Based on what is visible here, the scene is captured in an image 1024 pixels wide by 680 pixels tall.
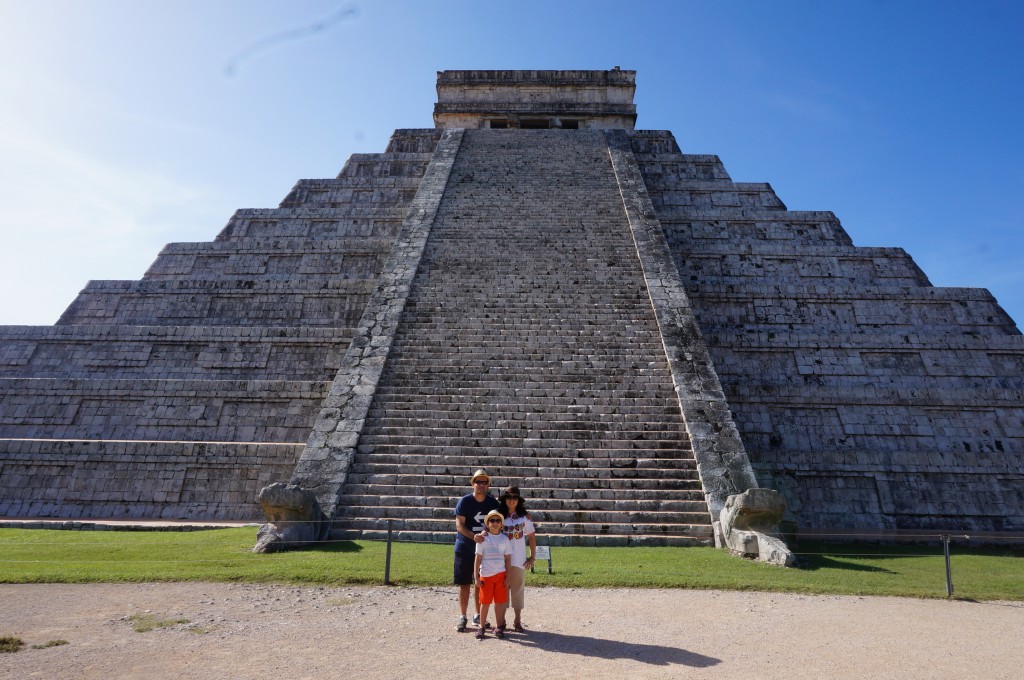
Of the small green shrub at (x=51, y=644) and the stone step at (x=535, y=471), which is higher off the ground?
the stone step at (x=535, y=471)

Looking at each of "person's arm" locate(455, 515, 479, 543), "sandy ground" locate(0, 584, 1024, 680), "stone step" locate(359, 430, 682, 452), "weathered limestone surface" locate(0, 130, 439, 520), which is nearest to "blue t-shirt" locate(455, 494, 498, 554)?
"person's arm" locate(455, 515, 479, 543)

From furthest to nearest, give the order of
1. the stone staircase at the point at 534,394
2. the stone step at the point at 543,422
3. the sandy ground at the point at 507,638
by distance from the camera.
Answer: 1. the stone step at the point at 543,422
2. the stone staircase at the point at 534,394
3. the sandy ground at the point at 507,638

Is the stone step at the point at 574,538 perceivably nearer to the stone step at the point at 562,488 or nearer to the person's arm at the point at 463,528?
the stone step at the point at 562,488

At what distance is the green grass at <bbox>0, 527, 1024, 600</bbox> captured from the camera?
5785 millimetres

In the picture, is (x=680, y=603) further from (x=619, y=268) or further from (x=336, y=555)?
(x=619, y=268)

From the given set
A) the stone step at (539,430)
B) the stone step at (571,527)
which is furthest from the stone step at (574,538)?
the stone step at (539,430)

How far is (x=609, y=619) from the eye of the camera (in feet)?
15.6

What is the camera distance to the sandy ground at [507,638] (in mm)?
3670

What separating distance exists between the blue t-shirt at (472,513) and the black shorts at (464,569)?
5cm

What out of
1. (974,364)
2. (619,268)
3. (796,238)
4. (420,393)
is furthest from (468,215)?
(974,364)

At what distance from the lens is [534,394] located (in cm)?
1003

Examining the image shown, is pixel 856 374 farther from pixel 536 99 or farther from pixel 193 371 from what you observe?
pixel 536 99

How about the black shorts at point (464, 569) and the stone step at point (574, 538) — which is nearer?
the black shorts at point (464, 569)

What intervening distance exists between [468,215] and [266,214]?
5867mm
